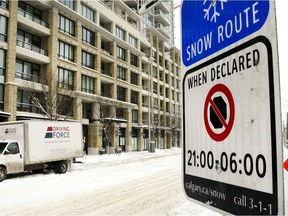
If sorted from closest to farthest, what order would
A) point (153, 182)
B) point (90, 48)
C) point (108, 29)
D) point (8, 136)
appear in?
point (153, 182) < point (8, 136) < point (90, 48) < point (108, 29)

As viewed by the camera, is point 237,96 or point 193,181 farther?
point 193,181

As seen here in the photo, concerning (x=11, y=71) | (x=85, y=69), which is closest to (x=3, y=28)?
(x=11, y=71)

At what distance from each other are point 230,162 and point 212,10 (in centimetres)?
89

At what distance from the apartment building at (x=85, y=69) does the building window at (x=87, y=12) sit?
65 millimetres

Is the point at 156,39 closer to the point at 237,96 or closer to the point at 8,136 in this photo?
the point at 8,136

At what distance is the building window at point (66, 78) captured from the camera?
110 ft

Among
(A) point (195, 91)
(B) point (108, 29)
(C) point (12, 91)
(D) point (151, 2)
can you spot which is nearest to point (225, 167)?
(A) point (195, 91)

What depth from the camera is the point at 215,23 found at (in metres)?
1.74

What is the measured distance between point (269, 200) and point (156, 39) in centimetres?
6490

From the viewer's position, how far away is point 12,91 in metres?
27.2

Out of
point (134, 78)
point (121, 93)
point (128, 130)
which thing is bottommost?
point (128, 130)

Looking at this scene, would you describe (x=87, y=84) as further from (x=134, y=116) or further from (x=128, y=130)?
(x=134, y=116)

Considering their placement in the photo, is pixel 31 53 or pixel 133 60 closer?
pixel 31 53

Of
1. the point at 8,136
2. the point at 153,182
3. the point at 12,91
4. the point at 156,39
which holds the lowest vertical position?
the point at 153,182
